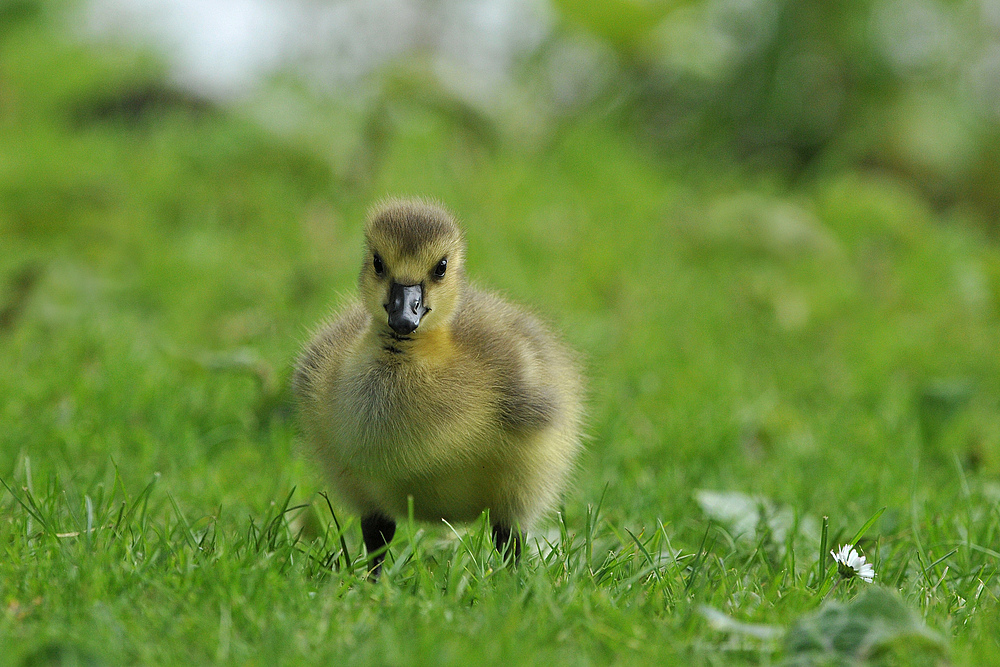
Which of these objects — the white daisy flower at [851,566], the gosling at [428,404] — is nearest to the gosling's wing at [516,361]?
the gosling at [428,404]

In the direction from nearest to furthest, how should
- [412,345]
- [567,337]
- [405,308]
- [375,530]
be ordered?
1. [405,308]
2. [412,345]
3. [375,530]
4. [567,337]

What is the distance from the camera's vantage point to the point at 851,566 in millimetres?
2533

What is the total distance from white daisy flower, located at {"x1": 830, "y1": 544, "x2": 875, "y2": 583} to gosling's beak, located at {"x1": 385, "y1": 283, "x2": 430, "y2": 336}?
3.99ft

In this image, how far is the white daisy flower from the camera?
99.4 inches

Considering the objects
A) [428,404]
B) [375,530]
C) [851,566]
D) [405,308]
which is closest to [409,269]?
[405,308]

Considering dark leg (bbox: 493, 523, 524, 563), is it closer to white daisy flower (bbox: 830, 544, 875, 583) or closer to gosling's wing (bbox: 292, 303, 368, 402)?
gosling's wing (bbox: 292, 303, 368, 402)

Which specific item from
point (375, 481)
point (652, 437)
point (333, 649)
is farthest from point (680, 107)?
point (333, 649)

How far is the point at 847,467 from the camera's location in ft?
12.2

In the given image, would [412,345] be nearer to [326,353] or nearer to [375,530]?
[326,353]

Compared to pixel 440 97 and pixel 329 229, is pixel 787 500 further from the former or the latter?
pixel 440 97

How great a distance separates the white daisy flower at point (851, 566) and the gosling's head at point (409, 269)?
1.18 meters

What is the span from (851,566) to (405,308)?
4.21ft

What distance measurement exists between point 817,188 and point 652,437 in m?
4.25

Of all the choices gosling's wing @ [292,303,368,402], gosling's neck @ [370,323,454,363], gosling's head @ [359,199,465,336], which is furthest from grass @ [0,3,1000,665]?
gosling's head @ [359,199,465,336]
